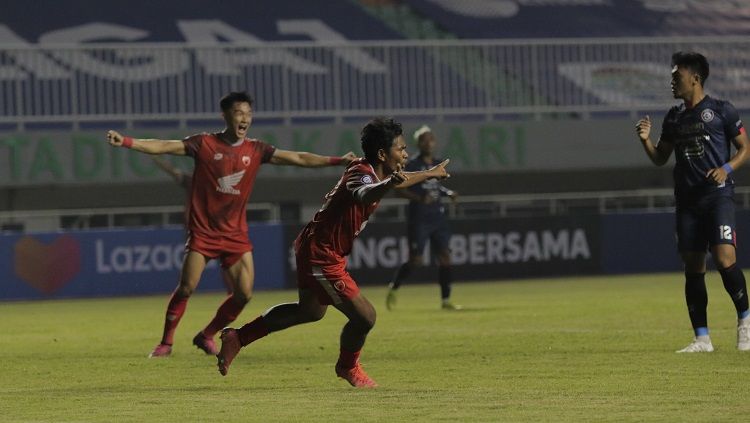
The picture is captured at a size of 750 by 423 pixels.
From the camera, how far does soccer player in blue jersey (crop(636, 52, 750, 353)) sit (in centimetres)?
1245

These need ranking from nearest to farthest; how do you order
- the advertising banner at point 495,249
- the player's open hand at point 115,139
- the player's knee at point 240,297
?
the player's open hand at point 115,139
the player's knee at point 240,297
the advertising banner at point 495,249

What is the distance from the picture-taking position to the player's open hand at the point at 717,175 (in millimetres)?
12266

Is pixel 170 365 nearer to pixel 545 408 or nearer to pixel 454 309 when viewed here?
pixel 545 408

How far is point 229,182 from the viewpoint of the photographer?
45.2ft

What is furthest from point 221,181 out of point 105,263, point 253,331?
point 105,263

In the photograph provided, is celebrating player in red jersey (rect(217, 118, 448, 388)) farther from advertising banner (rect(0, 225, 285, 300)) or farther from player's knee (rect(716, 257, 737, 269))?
advertising banner (rect(0, 225, 285, 300))

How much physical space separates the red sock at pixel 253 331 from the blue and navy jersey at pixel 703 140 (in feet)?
11.9

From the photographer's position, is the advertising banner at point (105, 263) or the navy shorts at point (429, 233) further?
the advertising banner at point (105, 263)

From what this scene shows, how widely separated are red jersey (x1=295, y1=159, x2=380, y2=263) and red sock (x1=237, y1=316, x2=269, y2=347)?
69cm

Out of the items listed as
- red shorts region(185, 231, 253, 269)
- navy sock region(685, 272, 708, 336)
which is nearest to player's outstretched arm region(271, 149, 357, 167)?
red shorts region(185, 231, 253, 269)

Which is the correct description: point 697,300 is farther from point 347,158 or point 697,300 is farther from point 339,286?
point 339,286

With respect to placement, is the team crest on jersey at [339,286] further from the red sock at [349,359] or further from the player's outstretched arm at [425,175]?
the player's outstretched arm at [425,175]

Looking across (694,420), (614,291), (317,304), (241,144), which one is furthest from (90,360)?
(614,291)

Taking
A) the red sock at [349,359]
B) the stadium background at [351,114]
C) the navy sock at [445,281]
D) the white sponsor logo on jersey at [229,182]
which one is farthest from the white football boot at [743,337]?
the stadium background at [351,114]
